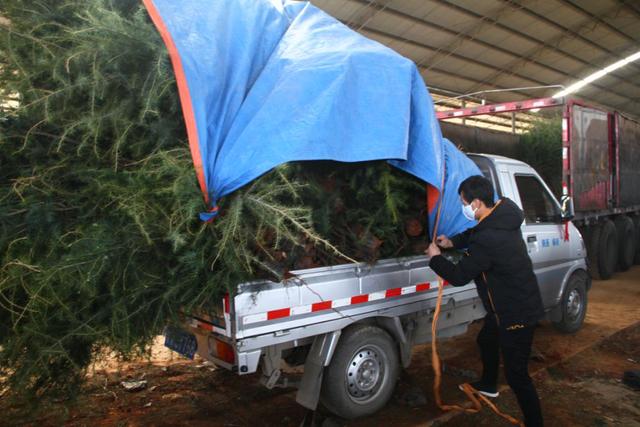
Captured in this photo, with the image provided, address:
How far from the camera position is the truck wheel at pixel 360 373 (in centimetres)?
→ 339

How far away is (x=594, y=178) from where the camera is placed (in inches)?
343

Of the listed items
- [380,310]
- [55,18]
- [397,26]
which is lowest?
[380,310]

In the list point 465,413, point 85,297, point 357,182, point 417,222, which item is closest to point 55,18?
point 85,297

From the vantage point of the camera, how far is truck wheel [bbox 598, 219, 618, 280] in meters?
9.31

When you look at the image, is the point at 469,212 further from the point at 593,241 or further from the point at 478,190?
the point at 593,241

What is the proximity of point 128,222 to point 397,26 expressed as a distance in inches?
516

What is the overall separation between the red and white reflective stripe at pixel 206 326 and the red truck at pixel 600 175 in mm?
6145

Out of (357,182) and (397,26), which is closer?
(357,182)

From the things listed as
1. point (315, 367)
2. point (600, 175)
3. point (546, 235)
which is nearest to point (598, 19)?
point (600, 175)

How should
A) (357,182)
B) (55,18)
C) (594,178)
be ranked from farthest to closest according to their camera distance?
(594,178), (357,182), (55,18)

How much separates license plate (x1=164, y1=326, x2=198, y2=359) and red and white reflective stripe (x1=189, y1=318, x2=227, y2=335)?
140mm

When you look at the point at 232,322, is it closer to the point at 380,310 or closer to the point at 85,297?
the point at 85,297

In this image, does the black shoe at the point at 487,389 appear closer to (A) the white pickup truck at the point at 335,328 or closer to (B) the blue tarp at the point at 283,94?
(A) the white pickup truck at the point at 335,328

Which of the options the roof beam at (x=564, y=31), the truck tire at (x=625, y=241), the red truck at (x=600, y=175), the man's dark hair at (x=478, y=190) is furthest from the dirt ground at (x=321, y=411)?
the roof beam at (x=564, y=31)
